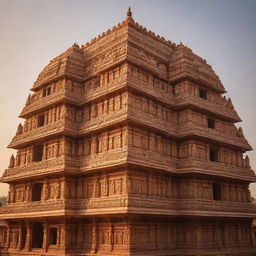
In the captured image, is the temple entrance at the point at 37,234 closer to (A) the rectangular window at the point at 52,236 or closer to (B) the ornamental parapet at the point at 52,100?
(A) the rectangular window at the point at 52,236

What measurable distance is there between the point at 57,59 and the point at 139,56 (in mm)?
8394

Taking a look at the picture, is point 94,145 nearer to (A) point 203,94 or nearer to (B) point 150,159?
(B) point 150,159

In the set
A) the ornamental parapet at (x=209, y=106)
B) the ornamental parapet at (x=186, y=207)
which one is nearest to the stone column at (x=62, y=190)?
the ornamental parapet at (x=186, y=207)

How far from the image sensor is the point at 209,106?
2617cm

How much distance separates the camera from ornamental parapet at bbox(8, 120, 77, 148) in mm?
23889

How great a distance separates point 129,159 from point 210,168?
6.93m

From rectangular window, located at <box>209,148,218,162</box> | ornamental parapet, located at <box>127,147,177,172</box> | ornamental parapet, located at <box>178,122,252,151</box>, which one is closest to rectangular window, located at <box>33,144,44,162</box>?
ornamental parapet, located at <box>127,147,177,172</box>

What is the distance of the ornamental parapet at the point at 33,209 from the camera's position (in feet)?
70.5

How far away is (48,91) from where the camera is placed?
28125 millimetres

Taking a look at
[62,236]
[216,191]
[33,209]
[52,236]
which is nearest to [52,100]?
[33,209]

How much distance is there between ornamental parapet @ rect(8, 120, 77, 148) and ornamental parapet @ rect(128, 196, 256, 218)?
7.65 meters

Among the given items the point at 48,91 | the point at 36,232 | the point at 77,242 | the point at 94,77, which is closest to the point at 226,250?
the point at 77,242

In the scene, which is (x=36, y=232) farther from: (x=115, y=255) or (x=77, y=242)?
(x=115, y=255)

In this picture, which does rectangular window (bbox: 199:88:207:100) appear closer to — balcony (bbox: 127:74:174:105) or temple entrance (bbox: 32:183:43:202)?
balcony (bbox: 127:74:174:105)
